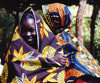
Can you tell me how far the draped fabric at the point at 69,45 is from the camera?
92.1 inches

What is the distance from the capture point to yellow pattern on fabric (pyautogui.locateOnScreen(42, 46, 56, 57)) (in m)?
2.40

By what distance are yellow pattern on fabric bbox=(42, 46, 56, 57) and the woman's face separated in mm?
187

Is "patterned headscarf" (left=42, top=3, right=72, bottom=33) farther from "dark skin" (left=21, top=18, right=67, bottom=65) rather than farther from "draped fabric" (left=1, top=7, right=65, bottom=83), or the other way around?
"dark skin" (left=21, top=18, right=67, bottom=65)

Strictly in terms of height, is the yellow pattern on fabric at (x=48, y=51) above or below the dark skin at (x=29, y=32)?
below

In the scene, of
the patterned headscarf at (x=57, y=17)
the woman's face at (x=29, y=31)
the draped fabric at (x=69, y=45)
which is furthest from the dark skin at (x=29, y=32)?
the patterned headscarf at (x=57, y=17)

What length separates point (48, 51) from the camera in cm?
242

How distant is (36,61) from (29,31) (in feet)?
1.30

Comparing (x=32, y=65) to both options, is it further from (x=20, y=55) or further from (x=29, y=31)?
(x=29, y=31)

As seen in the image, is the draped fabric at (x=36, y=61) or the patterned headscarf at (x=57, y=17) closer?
the draped fabric at (x=36, y=61)

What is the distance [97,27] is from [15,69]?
6.57 metres

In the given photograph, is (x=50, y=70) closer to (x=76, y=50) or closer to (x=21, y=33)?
(x=76, y=50)

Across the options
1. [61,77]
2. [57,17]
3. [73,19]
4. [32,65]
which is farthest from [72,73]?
[73,19]

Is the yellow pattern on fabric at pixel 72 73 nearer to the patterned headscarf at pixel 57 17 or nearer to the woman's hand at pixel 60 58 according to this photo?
the woman's hand at pixel 60 58

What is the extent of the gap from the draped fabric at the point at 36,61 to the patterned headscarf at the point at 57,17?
26 centimetres
